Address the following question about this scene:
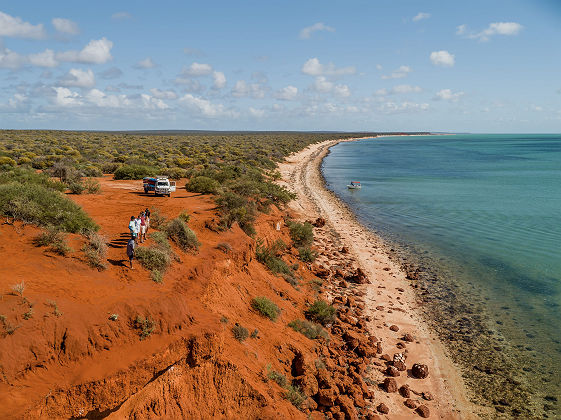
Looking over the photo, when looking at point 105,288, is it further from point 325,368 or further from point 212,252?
point 325,368

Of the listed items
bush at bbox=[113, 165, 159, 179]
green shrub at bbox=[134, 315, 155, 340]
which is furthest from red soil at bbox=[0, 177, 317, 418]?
bush at bbox=[113, 165, 159, 179]

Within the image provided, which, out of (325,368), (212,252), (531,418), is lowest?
(531,418)

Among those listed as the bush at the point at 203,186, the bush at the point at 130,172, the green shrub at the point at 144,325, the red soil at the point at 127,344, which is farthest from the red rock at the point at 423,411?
the bush at the point at 130,172

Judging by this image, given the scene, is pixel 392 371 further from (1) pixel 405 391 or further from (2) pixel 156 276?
(2) pixel 156 276

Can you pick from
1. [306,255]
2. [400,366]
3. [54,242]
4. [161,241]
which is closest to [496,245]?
[306,255]

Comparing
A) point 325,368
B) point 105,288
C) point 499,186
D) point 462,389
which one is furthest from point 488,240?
point 499,186
